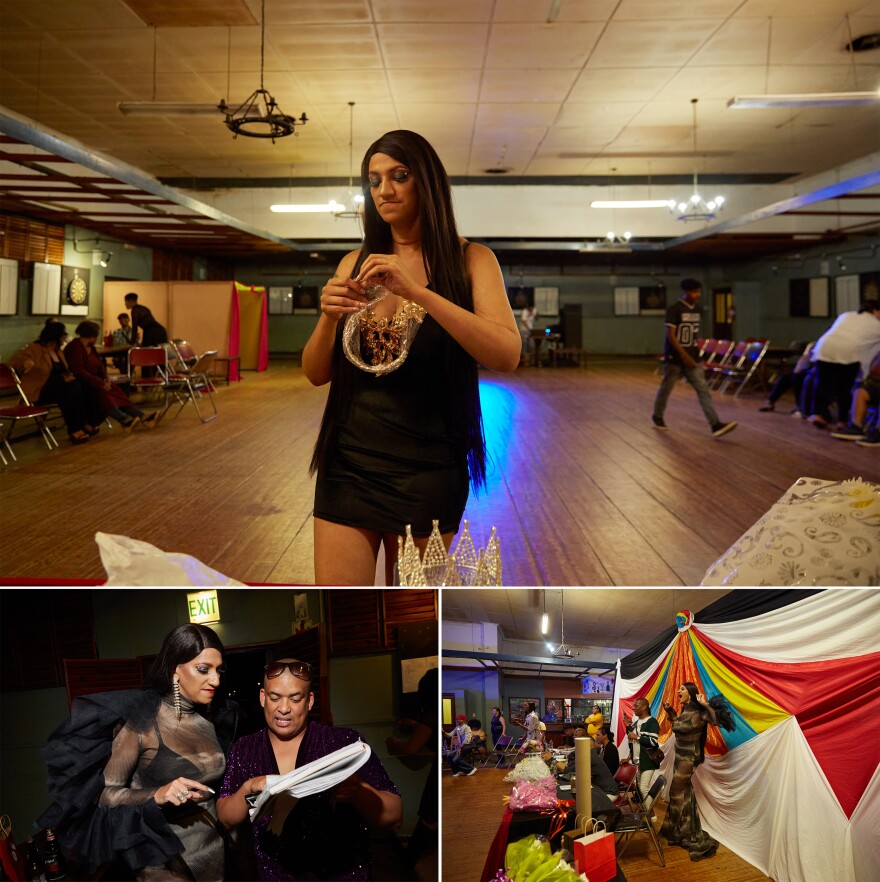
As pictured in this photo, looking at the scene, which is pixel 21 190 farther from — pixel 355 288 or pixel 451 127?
pixel 355 288

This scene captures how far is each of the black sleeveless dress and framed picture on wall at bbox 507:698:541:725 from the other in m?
0.34

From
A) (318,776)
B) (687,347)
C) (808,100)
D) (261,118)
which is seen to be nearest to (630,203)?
(808,100)

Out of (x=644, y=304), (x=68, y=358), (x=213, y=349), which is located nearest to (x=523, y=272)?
(x=213, y=349)

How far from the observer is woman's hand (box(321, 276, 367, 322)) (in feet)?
5.26

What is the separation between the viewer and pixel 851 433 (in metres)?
7.05

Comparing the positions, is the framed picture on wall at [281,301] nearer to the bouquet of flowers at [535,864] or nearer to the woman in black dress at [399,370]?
the woman in black dress at [399,370]

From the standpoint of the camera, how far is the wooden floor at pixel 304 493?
13.0 ft

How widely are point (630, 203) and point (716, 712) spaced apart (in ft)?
18.8

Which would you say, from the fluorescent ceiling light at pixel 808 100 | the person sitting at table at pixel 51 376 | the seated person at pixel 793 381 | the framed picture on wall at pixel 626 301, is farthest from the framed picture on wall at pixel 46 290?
the framed picture on wall at pixel 626 301

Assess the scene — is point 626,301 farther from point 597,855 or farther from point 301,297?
point 597,855

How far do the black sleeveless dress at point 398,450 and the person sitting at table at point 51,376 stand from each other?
2577 millimetres

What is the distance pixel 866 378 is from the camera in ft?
22.5

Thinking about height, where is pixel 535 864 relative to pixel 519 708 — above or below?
below

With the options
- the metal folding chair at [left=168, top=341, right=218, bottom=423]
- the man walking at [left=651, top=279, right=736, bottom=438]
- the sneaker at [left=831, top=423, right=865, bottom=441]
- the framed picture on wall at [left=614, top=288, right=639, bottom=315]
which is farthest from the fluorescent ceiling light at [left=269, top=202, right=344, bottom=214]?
the framed picture on wall at [left=614, top=288, right=639, bottom=315]
